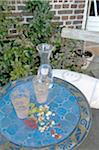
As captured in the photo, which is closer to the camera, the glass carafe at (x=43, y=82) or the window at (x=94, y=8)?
the glass carafe at (x=43, y=82)

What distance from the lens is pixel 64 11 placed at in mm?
3170

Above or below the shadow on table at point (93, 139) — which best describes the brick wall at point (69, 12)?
above

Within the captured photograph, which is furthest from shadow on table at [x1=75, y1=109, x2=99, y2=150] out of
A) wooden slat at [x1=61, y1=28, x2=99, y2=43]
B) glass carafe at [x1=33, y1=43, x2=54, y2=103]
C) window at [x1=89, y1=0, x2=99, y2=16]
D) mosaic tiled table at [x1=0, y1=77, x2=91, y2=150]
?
window at [x1=89, y1=0, x2=99, y2=16]

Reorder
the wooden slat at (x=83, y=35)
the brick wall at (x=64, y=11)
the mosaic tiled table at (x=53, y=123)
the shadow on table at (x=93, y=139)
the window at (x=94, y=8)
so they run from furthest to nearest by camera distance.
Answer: the window at (x=94, y=8) < the brick wall at (x=64, y=11) < the wooden slat at (x=83, y=35) < the shadow on table at (x=93, y=139) < the mosaic tiled table at (x=53, y=123)

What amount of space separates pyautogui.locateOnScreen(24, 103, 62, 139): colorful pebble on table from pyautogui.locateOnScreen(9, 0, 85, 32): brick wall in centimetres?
158

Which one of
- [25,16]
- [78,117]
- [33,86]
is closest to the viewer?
[78,117]

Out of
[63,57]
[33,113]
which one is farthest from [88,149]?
[63,57]

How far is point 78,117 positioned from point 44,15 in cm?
150

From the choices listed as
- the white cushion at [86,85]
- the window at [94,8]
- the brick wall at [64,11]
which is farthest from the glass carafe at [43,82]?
the window at [94,8]

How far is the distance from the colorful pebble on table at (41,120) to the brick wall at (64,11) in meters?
1.58

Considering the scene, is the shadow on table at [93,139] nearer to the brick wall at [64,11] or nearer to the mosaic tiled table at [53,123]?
the mosaic tiled table at [53,123]

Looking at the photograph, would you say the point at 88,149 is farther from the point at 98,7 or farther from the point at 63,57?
the point at 98,7

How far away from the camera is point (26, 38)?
2.98 m

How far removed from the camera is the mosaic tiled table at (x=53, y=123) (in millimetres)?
1556
